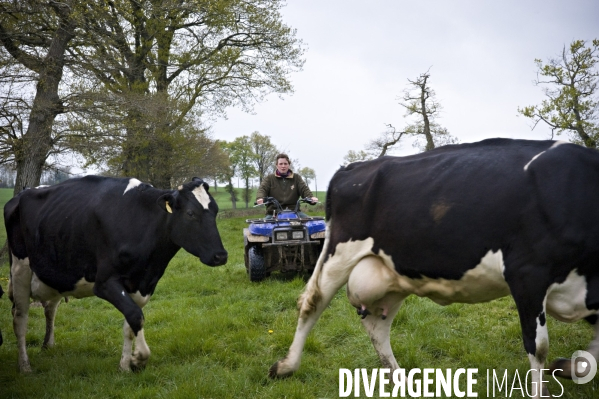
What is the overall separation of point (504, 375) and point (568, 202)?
1485mm

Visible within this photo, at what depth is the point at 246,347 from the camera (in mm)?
5043

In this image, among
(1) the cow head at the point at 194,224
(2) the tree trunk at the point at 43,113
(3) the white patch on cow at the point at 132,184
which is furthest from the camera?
(2) the tree trunk at the point at 43,113

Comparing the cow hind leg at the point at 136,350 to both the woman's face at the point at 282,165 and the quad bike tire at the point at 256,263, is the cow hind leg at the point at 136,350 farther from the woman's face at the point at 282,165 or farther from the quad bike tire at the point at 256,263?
the woman's face at the point at 282,165

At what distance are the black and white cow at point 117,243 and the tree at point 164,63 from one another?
25.7 ft

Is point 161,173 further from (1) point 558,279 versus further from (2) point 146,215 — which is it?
(1) point 558,279

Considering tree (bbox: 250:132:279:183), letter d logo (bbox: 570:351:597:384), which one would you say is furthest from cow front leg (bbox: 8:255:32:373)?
tree (bbox: 250:132:279:183)

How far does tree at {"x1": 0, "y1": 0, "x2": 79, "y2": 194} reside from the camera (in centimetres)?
1076

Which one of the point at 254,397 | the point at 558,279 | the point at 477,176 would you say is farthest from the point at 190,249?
the point at 558,279

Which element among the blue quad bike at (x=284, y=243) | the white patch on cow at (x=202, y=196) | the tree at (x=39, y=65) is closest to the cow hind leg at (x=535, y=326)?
the white patch on cow at (x=202, y=196)

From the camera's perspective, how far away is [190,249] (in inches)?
181

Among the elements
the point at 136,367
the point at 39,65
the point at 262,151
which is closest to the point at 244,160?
the point at 262,151

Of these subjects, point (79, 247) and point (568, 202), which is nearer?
point (568, 202)

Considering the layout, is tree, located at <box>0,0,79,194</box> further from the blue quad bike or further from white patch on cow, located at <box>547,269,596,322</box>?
white patch on cow, located at <box>547,269,596,322</box>

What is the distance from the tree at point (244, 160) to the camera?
145ft
